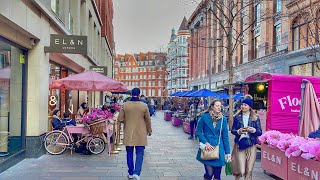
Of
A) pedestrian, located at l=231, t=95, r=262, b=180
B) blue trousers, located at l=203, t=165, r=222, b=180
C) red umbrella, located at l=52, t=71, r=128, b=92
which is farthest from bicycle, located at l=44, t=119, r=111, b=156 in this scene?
blue trousers, located at l=203, t=165, r=222, b=180

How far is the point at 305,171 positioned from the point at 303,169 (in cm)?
10

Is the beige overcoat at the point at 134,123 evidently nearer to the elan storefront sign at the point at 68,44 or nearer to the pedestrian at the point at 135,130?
the pedestrian at the point at 135,130

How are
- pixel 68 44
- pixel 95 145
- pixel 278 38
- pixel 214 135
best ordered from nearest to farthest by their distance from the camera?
pixel 214 135
pixel 68 44
pixel 95 145
pixel 278 38

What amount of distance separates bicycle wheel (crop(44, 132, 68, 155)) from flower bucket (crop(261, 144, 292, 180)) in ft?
19.6

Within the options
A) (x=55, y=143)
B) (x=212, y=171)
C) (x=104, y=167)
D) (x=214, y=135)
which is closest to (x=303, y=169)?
(x=212, y=171)

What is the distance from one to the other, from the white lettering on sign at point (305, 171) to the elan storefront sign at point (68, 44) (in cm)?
673

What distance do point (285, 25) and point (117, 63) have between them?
392ft

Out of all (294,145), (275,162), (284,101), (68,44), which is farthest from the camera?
(284,101)

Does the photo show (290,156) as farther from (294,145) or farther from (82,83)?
(82,83)

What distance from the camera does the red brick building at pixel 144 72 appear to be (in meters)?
124

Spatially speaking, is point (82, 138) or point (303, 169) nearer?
point (303, 169)

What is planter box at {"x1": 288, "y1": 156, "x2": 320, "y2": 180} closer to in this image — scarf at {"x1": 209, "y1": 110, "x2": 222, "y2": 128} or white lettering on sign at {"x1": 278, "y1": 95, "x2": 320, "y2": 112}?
scarf at {"x1": 209, "y1": 110, "x2": 222, "y2": 128}

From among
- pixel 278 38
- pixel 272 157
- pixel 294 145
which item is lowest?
pixel 272 157

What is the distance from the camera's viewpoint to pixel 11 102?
32.1ft
